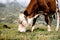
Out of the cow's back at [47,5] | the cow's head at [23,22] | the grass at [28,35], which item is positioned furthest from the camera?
the cow's back at [47,5]

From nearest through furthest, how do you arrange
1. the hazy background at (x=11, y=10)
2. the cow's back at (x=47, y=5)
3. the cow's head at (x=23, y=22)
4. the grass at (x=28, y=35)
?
the grass at (x=28, y=35) → the cow's head at (x=23, y=22) → the cow's back at (x=47, y=5) → the hazy background at (x=11, y=10)

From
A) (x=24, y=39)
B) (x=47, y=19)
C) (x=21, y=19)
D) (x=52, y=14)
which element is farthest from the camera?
(x=52, y=14)

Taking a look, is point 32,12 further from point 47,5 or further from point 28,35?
point 28,35

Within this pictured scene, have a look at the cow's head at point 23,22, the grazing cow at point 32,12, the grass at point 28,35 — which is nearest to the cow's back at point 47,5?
the grazing cow at point 32,12

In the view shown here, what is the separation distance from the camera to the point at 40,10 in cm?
920

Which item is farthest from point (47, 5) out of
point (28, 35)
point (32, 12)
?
point (28, 35)

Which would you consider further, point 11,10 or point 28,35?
point 11,10

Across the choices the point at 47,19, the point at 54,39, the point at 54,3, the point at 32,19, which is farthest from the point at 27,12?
the point at 54,39

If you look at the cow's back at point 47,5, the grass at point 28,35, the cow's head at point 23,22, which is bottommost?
the grass at point 28,35

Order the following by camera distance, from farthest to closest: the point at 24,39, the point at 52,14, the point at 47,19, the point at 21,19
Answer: the point at 52,14
the point at 47,19
the point at 21,19
the point at 24,39

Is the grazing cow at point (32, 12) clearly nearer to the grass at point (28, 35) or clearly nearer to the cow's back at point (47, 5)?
the cow's back at point (47, 5)

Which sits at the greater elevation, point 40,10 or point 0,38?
point 40,10

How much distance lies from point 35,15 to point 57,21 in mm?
1784

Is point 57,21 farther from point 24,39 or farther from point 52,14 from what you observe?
point 24,39
